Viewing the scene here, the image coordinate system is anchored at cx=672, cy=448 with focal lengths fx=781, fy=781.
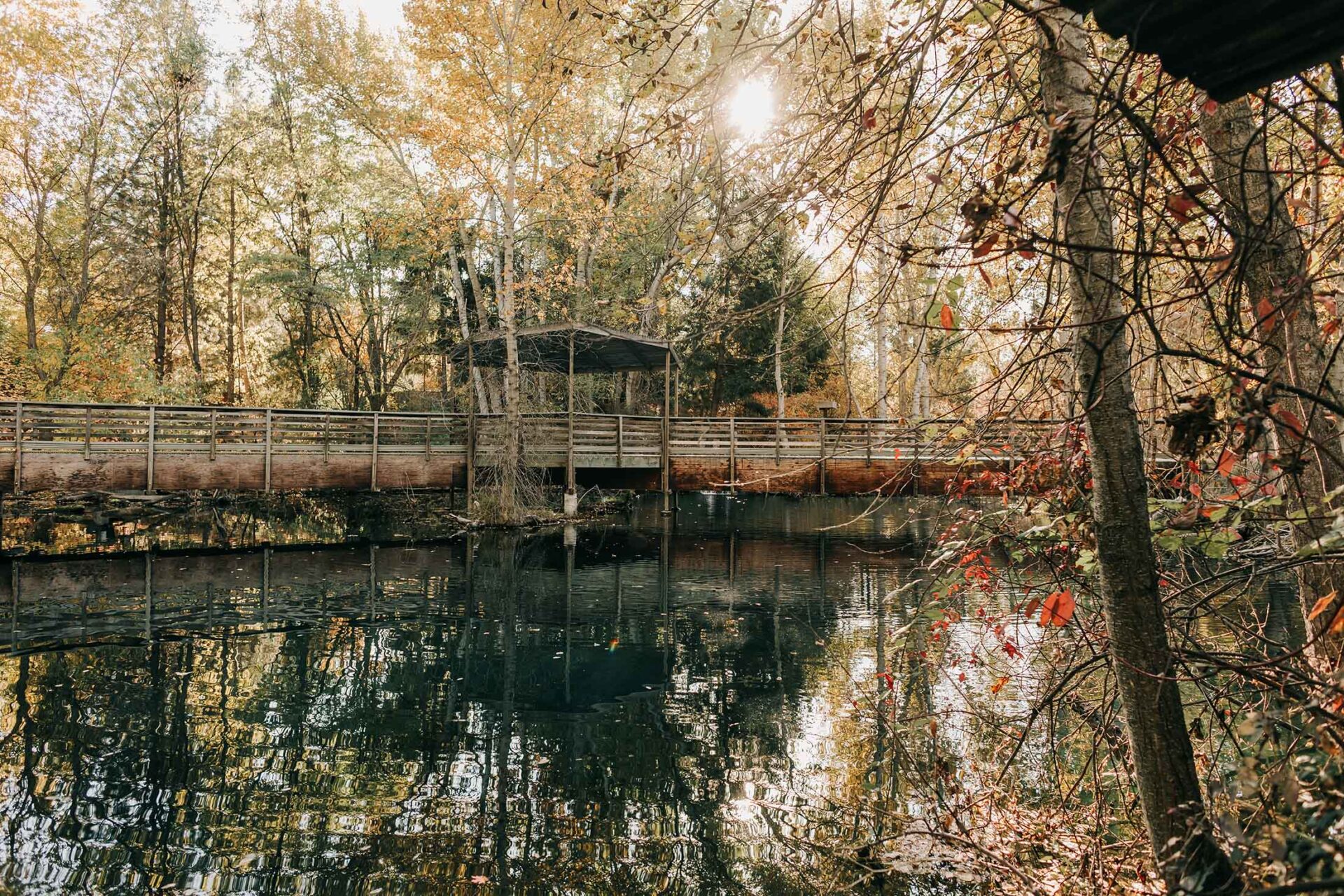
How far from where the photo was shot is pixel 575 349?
1770cm

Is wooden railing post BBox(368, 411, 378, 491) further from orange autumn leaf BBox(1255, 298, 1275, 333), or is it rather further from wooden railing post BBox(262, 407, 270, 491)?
orange autumn leaf BBox(1255, 298, 1275, 333)

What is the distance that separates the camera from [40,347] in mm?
19609

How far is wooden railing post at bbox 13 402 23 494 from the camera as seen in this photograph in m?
13.4

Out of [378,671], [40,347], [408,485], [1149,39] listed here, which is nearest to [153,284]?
[40,347]

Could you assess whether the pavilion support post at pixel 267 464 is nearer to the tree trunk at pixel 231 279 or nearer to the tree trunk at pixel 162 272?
the tree trunk at pixel 162 272

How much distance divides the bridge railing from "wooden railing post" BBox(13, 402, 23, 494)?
3 centimetres

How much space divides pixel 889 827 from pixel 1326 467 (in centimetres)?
273

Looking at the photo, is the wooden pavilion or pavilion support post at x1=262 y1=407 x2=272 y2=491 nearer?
pavilion support post at x1=262 y1=407 x2=272 y2=491

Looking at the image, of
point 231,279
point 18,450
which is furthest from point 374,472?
point 231,279

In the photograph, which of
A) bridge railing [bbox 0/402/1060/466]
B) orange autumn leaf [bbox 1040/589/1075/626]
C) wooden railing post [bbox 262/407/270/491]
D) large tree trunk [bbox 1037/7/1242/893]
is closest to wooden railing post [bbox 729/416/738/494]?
bridge railing [bbox 0/402/1060/466]

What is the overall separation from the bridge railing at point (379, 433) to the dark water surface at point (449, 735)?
3.89 m

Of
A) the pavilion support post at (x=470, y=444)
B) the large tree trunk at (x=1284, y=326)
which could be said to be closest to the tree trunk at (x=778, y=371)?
the pavilion support post at (x=470, y=444)

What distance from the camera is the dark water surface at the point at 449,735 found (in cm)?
387

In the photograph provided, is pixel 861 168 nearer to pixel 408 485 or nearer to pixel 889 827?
pixel 889 827
